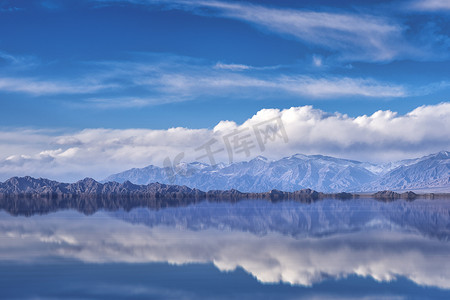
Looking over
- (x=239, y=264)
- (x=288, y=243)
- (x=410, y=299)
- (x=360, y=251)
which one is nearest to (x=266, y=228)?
(x=288, y=243)

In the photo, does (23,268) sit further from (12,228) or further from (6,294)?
(12,228)

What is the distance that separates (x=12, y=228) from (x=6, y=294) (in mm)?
59392

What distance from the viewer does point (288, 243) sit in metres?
71.8

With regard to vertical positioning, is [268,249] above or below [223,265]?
above

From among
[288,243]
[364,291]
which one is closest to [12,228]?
[288,243]

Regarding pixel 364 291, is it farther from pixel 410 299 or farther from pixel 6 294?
pixel 6 294

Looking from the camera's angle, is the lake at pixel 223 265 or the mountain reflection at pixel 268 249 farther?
the mountain reflection at pixel 268 249

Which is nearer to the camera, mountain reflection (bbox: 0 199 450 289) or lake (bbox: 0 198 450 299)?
lake (bbox: 0 198 450 299)

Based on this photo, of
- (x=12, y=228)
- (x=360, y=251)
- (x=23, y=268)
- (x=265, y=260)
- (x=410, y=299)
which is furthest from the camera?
(x=12, y=228)

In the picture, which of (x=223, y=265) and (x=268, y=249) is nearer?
(x=223, y=265)

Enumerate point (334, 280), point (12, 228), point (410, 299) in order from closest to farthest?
point (410, 299) < point (334, 280) < point (12, 228)

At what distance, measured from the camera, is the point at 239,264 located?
5447 centimetres

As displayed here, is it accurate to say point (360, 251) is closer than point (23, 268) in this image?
No

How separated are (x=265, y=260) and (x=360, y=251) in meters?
15.5
